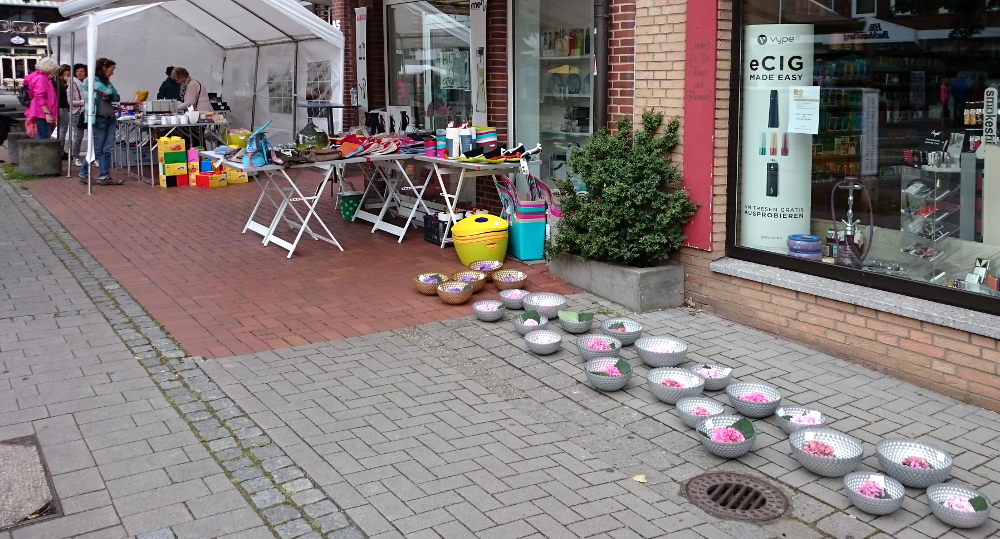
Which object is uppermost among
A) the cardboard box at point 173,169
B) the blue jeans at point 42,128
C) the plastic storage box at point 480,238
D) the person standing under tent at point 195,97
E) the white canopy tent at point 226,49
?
the white canopy tent at point 226,49

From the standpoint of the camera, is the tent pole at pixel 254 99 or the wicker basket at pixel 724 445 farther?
the tent pole at pixel 254 99

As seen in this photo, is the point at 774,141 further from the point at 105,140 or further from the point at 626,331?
the point at 105,140

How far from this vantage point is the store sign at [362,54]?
12094mm

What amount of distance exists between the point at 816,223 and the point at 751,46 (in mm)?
1334

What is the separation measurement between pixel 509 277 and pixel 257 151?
9.48 ft

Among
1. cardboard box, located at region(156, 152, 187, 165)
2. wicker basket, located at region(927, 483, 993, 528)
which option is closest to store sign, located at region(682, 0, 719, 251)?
wicker basket, located at region(927, 483, 993, 528)

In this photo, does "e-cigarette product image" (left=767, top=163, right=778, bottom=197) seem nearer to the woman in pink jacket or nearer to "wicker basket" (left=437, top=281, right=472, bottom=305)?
"wicker basket" (left=437, top=281, right=472, bottom=305)

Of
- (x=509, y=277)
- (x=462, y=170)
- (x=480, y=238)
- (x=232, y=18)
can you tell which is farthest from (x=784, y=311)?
(x=232, y=18)

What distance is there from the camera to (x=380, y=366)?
5875 millimetres

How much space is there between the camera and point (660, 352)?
570 cm

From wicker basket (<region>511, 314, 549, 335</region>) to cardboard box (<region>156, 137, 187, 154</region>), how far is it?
915cm

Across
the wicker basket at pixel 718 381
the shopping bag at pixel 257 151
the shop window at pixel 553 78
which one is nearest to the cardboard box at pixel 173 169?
the shopping bag at pixel 257 151

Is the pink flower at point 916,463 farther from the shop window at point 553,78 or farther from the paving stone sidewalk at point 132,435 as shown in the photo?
the shop window at point 553,78

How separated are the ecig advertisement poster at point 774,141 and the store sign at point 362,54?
6633 mm
